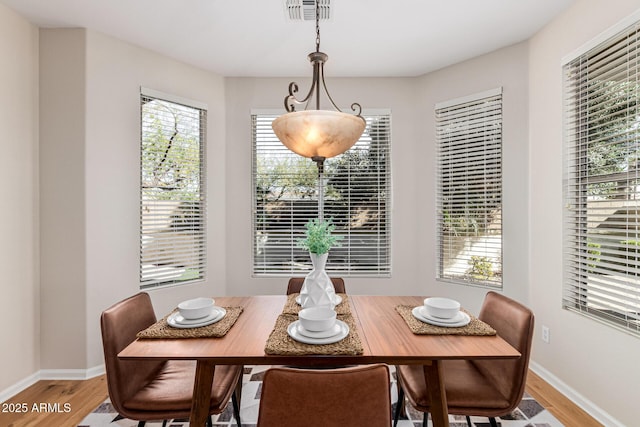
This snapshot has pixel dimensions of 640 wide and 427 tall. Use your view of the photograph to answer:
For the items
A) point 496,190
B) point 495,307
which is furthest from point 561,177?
point 495,307

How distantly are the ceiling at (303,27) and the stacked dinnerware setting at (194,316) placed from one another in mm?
1986

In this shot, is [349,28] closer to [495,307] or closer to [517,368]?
[495,307]

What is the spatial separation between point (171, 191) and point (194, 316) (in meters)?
1.74

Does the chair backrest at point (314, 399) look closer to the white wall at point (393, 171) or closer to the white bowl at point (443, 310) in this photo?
the white bowl at point (443, 310)

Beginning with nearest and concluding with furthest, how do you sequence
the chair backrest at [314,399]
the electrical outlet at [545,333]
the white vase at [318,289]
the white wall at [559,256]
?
the chair backrest at [314,399] → the white vase at [318,289] → the white wall at [559,256] → the electrical outlet at [545,333]

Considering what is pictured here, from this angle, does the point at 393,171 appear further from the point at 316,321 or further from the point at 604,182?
the point at 316,321

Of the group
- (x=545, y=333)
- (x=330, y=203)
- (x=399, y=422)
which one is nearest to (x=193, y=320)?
(x=399, y=422)

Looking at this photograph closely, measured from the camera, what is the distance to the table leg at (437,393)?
1.35 meters

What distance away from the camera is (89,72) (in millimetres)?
2473

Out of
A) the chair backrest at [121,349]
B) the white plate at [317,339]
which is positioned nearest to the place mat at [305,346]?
the white plate at [317,339]

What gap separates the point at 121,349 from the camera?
1.51 meters

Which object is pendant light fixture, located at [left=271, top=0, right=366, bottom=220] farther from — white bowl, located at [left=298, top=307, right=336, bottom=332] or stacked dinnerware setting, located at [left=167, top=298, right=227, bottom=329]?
stacked dinnerware setting, located at [left=167, top=298, right=227, bottom=329]

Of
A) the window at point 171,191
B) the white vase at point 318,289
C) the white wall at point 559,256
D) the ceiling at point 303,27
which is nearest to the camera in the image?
the white vase at point 318,289

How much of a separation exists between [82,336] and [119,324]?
1.35 m
